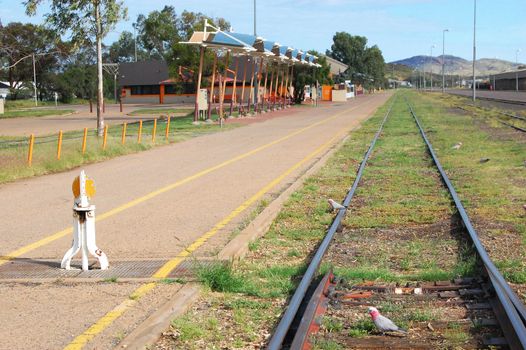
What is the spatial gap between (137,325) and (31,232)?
5.03 metres

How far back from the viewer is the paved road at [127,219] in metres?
6.15

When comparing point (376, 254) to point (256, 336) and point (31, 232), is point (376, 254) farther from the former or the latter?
point (31, 232)

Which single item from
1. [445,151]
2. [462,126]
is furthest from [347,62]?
[445,151]

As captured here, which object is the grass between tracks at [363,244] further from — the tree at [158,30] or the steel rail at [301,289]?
the tree at [158,30]

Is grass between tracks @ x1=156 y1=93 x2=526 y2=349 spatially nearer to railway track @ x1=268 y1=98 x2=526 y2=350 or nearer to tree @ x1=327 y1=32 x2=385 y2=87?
railway track @ x1=268 y1=98 x2=526 y2=350

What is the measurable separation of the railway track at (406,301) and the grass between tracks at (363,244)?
207 millimetres

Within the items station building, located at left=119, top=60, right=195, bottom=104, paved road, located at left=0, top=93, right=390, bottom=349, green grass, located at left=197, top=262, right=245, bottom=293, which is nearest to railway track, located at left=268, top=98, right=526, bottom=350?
green grass, located at left=197, top=262, right=245, bottom=293

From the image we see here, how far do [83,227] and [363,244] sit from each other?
11.4ft

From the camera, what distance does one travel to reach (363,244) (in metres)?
9.16

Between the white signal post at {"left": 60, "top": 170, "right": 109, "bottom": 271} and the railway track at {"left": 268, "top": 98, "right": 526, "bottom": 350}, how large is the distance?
239cm

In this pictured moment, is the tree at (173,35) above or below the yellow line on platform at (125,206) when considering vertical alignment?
above

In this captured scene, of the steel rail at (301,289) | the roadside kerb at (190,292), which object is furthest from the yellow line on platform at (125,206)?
the steel rail at (301,289)

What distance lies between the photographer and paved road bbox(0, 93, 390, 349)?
6.15m

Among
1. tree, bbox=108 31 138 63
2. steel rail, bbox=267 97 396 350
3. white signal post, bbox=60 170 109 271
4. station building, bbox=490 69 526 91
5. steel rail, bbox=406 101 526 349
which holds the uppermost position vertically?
tree, bbox=108 31 138 63
